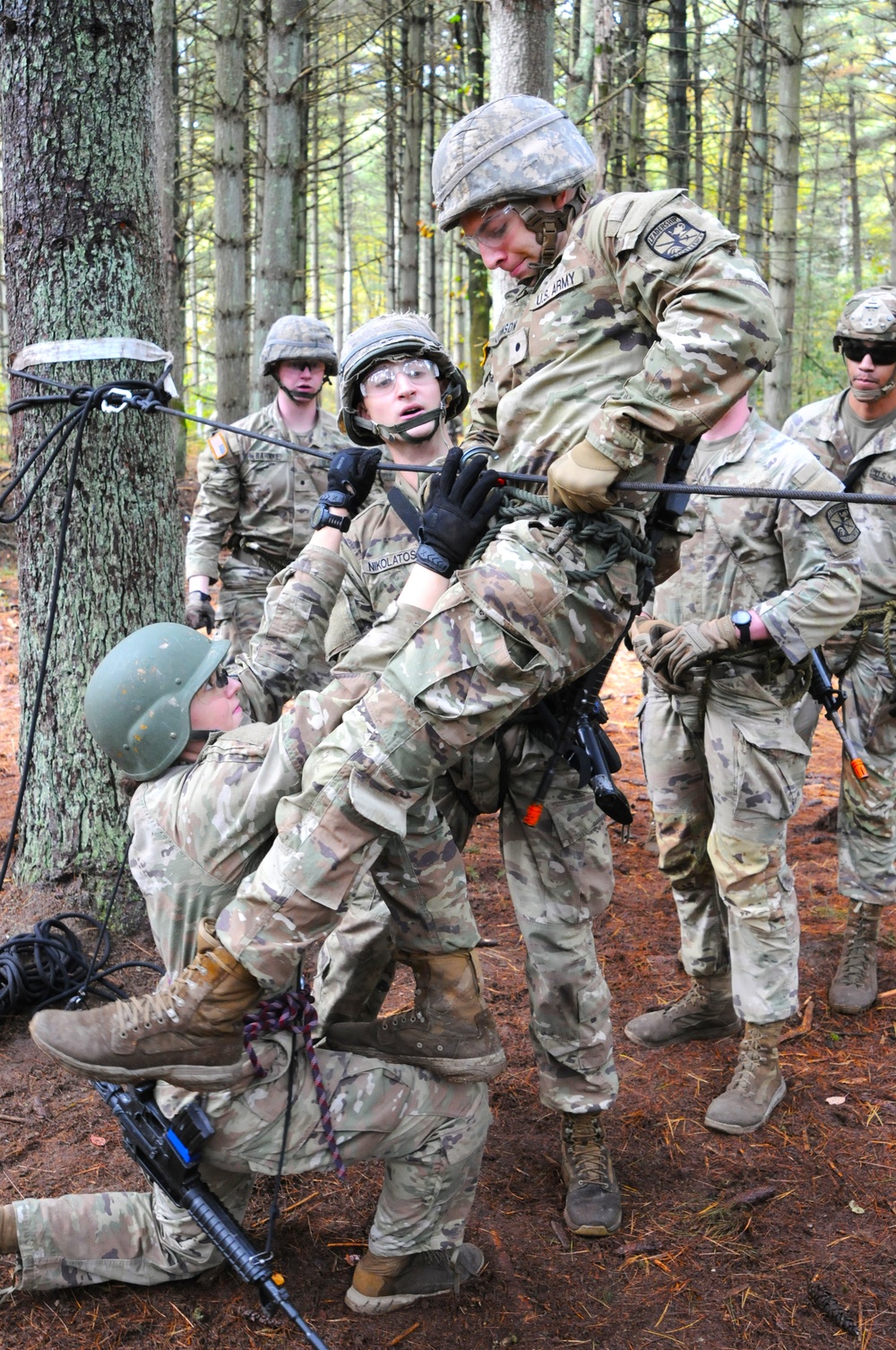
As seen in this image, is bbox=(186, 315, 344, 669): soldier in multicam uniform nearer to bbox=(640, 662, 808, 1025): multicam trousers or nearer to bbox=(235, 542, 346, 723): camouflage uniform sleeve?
bbox=(235, 542, 346, 723): camouflage uniform sleeve

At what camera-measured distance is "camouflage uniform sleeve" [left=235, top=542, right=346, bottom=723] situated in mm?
3408

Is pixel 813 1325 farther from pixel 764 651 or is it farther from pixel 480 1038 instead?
pixel 764 651

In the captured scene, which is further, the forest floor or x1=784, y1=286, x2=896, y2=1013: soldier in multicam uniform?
x1=784, y1=286, x2=896, y2=1013: soldier in multicam uniform

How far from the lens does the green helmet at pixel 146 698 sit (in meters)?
2.70

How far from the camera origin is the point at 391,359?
3.52 meters

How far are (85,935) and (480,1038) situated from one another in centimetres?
197

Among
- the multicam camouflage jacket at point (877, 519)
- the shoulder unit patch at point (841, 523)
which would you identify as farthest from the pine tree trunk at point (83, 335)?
the multicam camouflage jacket at point (877, 519)

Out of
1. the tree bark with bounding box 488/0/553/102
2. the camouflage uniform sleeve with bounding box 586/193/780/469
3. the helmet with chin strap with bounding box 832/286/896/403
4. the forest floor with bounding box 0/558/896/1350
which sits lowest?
the forest floor with bounding box 0/558/896/1350

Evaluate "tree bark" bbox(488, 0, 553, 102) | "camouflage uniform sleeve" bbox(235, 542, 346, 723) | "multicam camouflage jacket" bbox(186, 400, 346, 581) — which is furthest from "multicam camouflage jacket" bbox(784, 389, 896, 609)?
"multicam camouflage jacket" bbox(186, 400, 346, 581)

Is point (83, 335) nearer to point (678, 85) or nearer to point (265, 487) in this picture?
point (265, 487)

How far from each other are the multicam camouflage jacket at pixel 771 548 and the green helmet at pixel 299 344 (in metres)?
3.14

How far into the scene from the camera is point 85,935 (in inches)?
164

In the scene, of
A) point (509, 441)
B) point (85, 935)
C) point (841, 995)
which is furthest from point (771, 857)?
point (85, 935)

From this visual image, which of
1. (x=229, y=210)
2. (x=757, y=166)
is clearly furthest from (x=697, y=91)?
(x=229, y=210)
